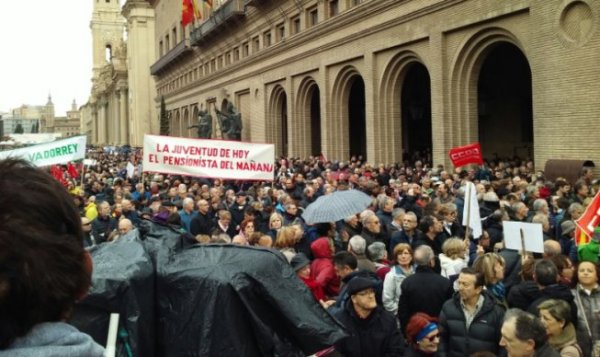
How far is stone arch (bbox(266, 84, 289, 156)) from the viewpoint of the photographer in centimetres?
3644

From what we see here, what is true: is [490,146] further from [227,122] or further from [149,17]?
[149,17]

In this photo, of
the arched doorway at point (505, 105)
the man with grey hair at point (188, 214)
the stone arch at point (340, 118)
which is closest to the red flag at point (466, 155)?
the man with grey hair at point (188, 214)

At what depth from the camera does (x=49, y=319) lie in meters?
1.46

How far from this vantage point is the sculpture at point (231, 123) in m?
40.3

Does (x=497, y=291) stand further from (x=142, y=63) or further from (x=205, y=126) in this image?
(x=142, y=63)

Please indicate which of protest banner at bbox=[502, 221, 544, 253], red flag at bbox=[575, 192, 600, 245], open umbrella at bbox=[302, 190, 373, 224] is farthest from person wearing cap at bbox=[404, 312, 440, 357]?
open umbrella at bbox=[302, 190, 373, 224]

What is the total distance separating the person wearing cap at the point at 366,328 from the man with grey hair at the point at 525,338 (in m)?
0.85

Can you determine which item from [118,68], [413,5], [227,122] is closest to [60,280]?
[413,5]

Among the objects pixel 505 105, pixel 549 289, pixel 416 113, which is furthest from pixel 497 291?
pixel 416 113

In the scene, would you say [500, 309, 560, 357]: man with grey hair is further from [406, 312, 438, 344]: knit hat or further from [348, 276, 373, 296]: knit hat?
[348, 276, 373, 296]: knit hat

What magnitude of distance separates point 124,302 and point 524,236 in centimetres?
549

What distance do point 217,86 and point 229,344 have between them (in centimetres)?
4511

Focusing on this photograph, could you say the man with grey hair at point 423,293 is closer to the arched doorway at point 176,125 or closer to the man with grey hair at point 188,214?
the man with grey hair at point 188,214

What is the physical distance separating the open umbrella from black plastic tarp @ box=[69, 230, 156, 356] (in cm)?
574
